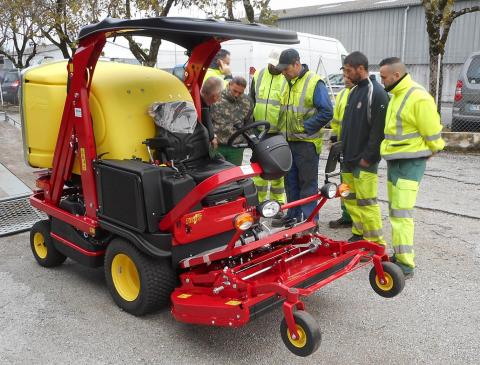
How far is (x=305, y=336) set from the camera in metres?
2.79

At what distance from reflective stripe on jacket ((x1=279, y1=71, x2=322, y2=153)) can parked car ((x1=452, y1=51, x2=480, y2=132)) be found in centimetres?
642

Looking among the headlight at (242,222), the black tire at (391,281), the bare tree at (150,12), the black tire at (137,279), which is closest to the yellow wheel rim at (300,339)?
the headlight at (242,222)

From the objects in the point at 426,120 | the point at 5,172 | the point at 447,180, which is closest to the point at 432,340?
the point at 426,120

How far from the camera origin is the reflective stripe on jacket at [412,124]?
3.97m

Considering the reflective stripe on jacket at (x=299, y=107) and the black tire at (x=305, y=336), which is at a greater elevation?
the reflective stripe on jacket at (x=299, y=107)

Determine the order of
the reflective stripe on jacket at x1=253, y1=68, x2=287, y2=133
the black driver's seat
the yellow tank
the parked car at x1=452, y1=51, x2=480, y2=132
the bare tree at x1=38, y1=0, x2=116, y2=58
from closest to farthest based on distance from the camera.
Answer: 1. the black driver's seat
2. the yellow tank
3. the reflective stripe on jacket at x1=253, y1=68, x2=287, y2=133
4. the parked car at x1=452, y1=51, x2=480, y2=132
5. the bare tree at x1=38, y1=0, x2=116, y2=58

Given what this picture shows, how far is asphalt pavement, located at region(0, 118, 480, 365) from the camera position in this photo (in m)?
3.20

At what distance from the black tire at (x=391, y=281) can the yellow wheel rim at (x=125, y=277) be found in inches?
66.4

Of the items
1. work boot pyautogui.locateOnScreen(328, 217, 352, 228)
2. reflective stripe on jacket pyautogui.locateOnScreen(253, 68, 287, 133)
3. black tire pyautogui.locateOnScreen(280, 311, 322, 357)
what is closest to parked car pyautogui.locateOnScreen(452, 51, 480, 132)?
work boot pyautogui.locateOnScreen(328, 217, 352, 228)

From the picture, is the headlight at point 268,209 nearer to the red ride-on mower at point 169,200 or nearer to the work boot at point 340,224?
the red ride-on mower at point 169,200

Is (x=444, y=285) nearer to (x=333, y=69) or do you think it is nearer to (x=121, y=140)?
(x=121, y=140)

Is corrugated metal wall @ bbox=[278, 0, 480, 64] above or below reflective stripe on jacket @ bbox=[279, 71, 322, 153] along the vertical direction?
above

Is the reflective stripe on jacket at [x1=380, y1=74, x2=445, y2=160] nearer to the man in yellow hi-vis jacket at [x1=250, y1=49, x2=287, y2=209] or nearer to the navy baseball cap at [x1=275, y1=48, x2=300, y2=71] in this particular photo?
the navy baseball cap at [x1=275, y1=48, x2=300, y2=71]

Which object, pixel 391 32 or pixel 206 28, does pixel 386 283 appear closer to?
pixel 206 28
